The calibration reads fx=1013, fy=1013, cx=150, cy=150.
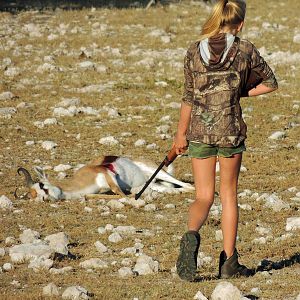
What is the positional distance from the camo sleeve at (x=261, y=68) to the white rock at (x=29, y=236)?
8.65 ft

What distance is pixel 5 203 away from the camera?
996cm

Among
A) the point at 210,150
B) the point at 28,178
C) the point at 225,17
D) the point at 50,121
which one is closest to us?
the point at 225,17

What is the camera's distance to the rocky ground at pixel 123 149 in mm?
7426

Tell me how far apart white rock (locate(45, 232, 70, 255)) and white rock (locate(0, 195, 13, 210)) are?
53.3 inches

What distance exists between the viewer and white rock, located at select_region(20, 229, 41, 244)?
859cm

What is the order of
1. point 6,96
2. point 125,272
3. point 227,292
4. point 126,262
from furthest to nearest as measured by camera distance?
point 6,96
point 126,262
point 125,272
point 227,292

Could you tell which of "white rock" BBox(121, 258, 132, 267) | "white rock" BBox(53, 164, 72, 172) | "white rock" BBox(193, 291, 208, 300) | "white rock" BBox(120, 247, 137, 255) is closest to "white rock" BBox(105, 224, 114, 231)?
"white rock" BBox(120, 247, 137, 255)

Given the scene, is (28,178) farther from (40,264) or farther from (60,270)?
(60,270)

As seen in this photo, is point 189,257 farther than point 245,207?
No

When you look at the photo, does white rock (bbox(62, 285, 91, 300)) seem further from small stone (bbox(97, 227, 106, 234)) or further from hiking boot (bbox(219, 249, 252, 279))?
small stone (bbox(97, 227, 106, 234))

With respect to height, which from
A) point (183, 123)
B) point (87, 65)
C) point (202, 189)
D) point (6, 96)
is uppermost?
point (183, 123)

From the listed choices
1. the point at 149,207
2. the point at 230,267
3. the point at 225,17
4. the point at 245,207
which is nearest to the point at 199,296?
the point at 230,267

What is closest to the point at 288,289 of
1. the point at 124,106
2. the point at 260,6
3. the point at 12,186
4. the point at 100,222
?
the point at 100,222

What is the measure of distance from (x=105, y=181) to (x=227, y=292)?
16.1ft
